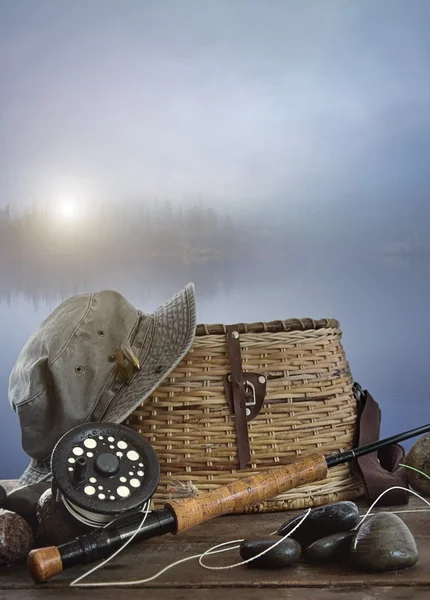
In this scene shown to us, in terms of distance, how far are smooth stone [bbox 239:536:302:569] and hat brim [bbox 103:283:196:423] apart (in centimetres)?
52

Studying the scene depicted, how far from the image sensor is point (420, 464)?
1.97m

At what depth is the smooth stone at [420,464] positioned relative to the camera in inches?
77.1

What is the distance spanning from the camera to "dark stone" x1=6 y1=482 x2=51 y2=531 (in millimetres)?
1564

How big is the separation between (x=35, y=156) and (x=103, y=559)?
2638 mm

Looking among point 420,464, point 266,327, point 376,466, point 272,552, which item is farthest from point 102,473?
point 420,464

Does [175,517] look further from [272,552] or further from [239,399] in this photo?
[239,399]

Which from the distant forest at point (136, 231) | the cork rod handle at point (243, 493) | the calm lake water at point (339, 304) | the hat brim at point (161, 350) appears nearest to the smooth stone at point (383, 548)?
the cork rod handle at point (243, 493)

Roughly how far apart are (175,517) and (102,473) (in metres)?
0.19

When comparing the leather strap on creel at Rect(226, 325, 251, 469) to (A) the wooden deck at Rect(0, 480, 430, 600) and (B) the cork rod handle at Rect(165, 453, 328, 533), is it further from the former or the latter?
(A) the wooden deck at Rect(0, 480, 430, 600)

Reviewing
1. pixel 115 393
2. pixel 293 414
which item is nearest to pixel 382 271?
pixel 293 414

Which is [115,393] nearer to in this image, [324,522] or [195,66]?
[324,522]

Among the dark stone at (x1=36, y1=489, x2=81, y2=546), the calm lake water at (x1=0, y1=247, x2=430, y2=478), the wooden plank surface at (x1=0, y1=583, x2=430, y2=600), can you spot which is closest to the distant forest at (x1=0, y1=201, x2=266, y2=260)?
the calm lake water at (x1=0, y1=247, x2=430, y2=478)

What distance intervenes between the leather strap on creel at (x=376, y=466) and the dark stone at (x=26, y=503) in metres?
0.83

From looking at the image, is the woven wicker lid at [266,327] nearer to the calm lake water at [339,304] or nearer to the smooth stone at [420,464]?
the smooth stone at [420,464]
